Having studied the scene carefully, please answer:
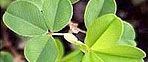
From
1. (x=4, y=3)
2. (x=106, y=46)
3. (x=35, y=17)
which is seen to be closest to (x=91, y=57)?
(x=106, y=46)

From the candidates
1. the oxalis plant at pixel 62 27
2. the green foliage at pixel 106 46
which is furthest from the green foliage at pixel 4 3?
the green foliage at pixel 106 46

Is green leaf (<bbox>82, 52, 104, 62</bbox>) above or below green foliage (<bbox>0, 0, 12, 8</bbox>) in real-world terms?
above

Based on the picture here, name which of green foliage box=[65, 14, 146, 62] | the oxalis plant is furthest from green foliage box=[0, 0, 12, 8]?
green foliage box=[65, 14, 146, 62]

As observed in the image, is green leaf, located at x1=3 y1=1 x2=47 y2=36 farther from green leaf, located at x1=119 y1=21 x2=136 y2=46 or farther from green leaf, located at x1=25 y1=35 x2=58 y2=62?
green leaf, located at x1=119 y1=21 x2=136 y2=46

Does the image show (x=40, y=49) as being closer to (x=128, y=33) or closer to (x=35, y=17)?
(x=35, y=17)

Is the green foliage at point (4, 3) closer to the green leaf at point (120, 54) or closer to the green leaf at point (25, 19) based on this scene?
the green leaf at point (25, 19)

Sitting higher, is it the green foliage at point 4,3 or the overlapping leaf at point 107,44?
the overlapping leaf at point 107,44
